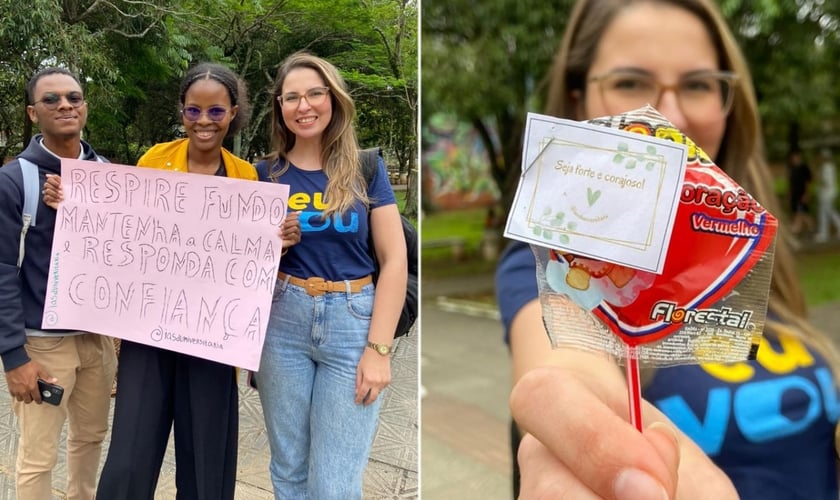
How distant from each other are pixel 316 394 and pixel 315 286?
290mm

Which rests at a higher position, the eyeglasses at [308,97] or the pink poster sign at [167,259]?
the eyeglasses at [308,97]

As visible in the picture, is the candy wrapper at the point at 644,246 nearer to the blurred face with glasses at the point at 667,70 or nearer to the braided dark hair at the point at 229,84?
the blurred face with glasses at the point at 667,70

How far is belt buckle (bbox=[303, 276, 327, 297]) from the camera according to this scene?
1540 millimetres

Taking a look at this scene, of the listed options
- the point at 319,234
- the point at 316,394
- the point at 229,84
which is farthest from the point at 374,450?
the point at 229,84

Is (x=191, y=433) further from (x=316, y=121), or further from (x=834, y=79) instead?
(x=834, y=79)

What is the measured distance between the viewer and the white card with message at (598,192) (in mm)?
835

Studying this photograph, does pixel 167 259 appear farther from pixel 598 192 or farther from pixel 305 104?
pixel 598 192

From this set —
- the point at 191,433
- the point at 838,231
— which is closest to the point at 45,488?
the point at 191,433

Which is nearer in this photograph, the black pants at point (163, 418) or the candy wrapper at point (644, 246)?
the candy wrapper at point (644, 246)

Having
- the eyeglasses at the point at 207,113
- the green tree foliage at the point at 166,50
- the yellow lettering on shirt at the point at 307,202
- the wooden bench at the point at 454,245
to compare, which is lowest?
the yellow lettering on shirt at the point at 307,202

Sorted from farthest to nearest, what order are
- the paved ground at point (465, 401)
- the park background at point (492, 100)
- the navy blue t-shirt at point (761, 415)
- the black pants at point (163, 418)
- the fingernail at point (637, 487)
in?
the park background at point (492, 100) < the paved ground at point (465, 401) < the black pants at point (163, 418) < the navy blue t-shirt at point (761, 415) < the fingernail at point (637, 487)

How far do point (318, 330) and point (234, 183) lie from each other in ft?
1.27

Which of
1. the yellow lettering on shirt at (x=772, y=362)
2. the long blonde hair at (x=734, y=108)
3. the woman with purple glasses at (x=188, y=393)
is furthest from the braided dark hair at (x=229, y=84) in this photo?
the yellow lettering on shirt at (x=772, y=362)

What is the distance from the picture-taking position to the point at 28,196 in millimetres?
1547
